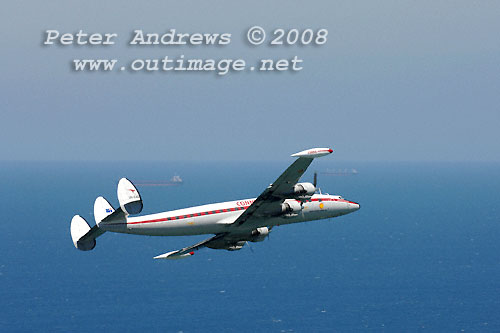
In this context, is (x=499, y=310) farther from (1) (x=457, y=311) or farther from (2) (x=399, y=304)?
(2) (x=399, y=304)

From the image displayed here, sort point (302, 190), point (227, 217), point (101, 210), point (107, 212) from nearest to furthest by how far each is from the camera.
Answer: point (302, 190)
point (101, 210)
point (107, 212)
point (227, 217)

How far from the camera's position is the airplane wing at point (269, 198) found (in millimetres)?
56125

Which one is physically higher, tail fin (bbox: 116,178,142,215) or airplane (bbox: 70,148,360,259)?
tail fin (bbox: 116,178,142,215)

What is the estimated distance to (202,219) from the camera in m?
62.7

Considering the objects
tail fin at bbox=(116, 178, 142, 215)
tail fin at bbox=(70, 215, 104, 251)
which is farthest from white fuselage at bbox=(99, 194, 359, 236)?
tail fin at bbox=(116, 178, 142, 215)

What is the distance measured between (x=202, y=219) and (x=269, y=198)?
759 centimetres

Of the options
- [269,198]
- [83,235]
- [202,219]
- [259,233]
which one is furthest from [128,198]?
[259,233]

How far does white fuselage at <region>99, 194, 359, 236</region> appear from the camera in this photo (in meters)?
60.3

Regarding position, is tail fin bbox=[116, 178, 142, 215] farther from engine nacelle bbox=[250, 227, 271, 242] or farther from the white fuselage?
engine nacelle bbox=[250, 227, 271, 242]

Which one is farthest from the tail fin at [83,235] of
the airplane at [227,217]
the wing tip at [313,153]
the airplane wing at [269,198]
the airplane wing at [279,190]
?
the wing tip at [313,153]

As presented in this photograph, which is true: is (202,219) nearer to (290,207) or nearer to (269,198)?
(269,198)

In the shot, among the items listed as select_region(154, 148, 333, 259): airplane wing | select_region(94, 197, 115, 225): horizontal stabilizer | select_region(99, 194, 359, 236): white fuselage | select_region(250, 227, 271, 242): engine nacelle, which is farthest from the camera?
select_region(250, 227, 271, 242): engine nacelle

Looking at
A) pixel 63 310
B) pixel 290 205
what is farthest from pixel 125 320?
pixel 290 205

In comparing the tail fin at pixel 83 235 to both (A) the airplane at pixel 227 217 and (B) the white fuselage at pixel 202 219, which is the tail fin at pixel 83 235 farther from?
(B) the white fuselage at pixel 202 219
